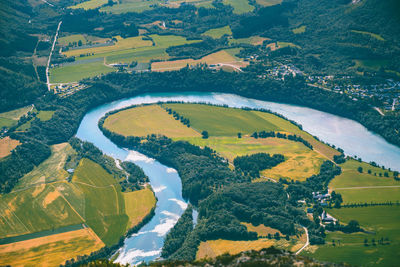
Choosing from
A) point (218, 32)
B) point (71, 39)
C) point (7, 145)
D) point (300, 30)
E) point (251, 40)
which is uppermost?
point (300, 30)

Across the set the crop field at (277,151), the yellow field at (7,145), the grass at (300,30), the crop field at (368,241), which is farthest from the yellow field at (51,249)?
the grass at (300,30)

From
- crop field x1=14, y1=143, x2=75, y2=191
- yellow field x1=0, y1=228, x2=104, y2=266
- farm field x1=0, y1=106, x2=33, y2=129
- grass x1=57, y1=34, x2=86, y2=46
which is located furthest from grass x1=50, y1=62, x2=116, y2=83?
yellow field x1=0, y1=228, x2=104, y2=266

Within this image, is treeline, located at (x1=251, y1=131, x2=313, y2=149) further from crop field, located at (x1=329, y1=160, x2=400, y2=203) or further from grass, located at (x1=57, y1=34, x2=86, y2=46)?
grass, located at (x1=57, y1=34, x2=86, y2=46)

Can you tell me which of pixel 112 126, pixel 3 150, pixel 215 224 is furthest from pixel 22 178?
pixel 215 224

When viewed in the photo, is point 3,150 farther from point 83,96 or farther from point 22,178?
point 83,96

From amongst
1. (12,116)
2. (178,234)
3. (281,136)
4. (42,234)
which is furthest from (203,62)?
(42,234)

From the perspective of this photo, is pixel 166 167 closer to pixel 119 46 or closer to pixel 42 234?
pixel 42 234
